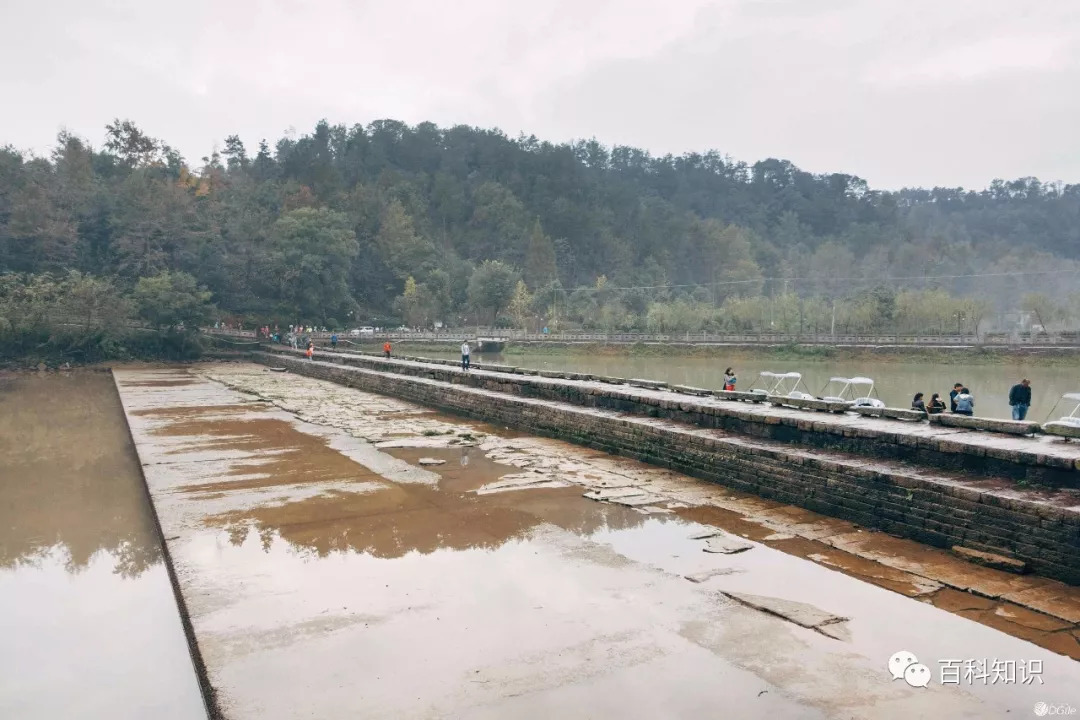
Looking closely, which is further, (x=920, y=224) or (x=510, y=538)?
(x=920, y=224)

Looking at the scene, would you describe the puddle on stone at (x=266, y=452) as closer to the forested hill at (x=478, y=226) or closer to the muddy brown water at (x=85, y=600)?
the muddy brown water at (x=85, y=600)

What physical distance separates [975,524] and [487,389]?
51.4 ft

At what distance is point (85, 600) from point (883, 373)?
39477mm

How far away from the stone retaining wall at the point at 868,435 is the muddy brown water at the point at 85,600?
8391 mm

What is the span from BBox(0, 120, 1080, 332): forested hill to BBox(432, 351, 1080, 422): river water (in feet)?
59.7

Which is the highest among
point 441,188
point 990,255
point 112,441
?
point 441,188

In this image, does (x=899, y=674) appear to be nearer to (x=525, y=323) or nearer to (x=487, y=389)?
(x=487, y=389)

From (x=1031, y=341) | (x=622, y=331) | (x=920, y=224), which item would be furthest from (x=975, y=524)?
(x=920, y=224)

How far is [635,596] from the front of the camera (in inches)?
279

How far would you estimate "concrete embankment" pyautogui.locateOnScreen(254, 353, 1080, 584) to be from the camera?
7398 mm

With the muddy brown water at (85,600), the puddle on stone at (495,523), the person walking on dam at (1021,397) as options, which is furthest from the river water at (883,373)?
the muddy brown water at (85,600)

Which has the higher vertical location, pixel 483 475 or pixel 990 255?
pixel 990 255
